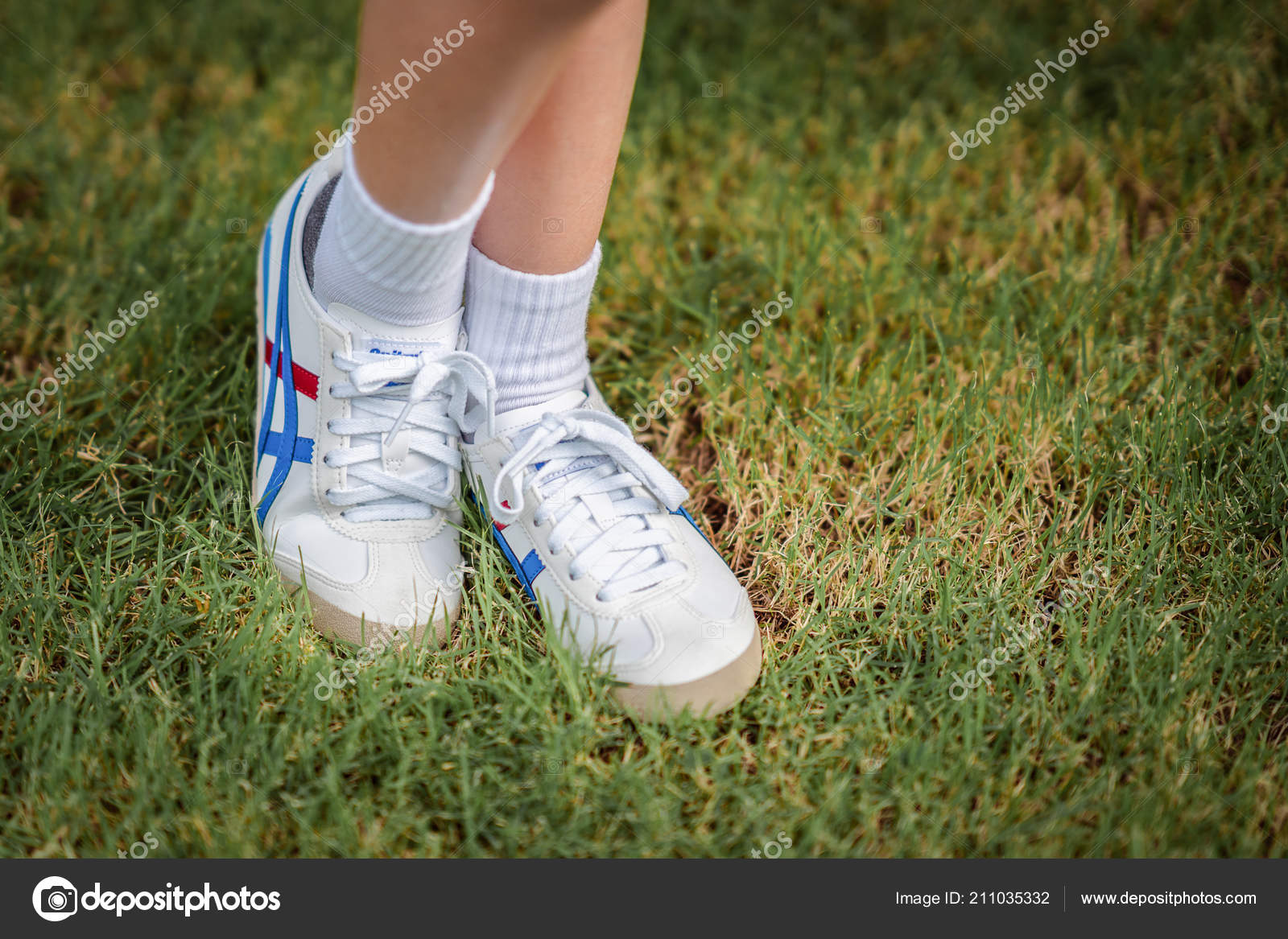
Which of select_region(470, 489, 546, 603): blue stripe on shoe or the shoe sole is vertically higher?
select_region(470, 489, 546, 603): blue stripe on shoe

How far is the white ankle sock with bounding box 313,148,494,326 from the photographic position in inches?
42.9

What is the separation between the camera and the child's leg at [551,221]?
115 cm

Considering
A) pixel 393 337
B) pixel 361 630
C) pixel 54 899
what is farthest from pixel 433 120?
pixel 54 899

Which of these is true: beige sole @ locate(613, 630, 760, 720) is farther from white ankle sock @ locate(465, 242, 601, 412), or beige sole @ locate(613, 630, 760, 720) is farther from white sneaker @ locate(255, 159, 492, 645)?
white ankle sock @ locate(465, 242, 601, 412)

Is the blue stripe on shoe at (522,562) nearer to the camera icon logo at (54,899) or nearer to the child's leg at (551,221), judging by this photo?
the child's leg at (551,221)

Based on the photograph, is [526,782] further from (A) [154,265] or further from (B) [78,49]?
(B) [78,49]

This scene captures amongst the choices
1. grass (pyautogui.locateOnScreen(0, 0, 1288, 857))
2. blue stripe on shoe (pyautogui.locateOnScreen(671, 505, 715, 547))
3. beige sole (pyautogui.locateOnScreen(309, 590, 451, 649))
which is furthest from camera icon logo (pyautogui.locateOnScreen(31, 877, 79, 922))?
blue stripe on shoe (pyautogui.locateOnScreen(671, 505, 715, 547))

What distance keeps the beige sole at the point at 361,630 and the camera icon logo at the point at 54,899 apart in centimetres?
39

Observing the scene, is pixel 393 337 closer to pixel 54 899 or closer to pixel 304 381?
pixel 304 381

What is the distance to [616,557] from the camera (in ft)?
4.19

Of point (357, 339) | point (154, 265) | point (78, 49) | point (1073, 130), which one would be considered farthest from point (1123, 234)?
point (78, 49)

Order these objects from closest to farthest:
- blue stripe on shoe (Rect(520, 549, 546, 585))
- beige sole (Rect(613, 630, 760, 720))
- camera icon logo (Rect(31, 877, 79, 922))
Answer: camera icon logo (Rect(31, 877, 79, 922)) → beige sole (Rect(613, 630, 760, 720)) → blue stripe on shoe (Rect(520, 549, 546, 585))

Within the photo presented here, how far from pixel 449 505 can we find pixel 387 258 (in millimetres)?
378

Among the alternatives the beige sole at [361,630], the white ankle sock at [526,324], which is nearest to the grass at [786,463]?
the beige sole at [361,630]
